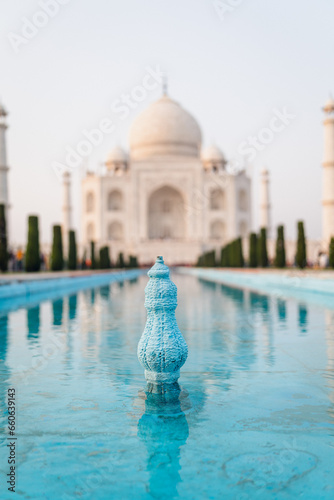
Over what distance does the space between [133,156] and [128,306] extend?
42.3 m

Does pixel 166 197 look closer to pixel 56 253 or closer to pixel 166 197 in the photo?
pixel 166 197

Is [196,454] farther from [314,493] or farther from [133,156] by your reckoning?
[133,156]

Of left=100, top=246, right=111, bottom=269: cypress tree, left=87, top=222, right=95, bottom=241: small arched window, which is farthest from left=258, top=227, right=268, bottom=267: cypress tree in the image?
left=87, top=222, right=95, bottom=241: small arched window

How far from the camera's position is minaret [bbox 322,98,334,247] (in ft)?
86.3

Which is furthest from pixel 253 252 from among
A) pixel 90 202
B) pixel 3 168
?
pixel 90 202

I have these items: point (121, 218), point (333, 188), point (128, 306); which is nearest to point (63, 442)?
point (128, 306)

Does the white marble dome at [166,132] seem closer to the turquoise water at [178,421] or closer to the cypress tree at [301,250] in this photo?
the cypress tree at [301,250]

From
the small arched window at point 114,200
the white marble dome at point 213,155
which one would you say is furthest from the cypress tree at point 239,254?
the white marble dome at point 213,155

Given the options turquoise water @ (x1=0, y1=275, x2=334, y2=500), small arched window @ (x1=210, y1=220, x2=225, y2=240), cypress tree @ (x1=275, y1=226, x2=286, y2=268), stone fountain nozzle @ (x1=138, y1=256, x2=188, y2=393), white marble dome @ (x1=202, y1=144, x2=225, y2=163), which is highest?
white marble dome @ (x1=202, y1=144, x2=225, y2=163)

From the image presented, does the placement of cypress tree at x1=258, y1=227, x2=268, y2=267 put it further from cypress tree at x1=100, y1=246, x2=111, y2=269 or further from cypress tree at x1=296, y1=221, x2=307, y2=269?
cypress tree at x1=100, y1=246, x2=111, y2=269

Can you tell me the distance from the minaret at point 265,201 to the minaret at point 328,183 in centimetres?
1572

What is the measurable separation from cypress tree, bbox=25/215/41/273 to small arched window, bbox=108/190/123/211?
30.9 meters

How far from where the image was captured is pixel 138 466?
6.43 ft

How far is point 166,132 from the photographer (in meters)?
47.3
